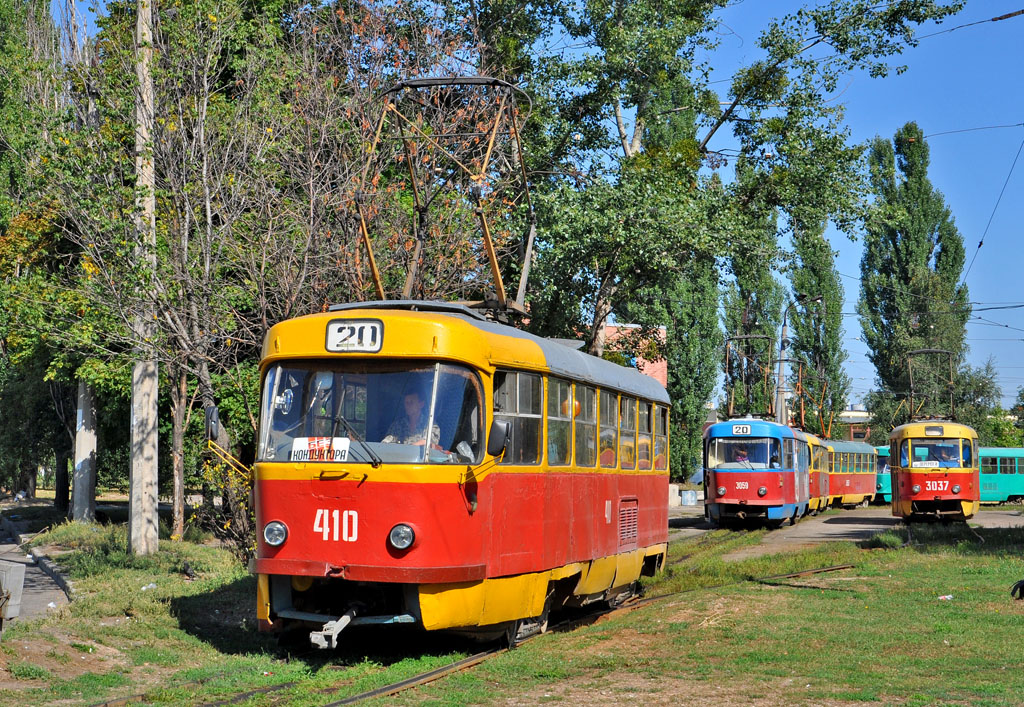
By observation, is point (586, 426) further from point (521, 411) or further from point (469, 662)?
point (469, 662)

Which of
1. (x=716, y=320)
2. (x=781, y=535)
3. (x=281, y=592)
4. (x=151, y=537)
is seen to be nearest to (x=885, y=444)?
(x=716, y=320)

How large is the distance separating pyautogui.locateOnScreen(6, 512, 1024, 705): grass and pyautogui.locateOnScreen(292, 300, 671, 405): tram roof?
2.63 m

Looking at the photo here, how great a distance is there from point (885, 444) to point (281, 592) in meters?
60.2

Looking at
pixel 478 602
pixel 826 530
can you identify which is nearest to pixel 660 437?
pixel 478 602

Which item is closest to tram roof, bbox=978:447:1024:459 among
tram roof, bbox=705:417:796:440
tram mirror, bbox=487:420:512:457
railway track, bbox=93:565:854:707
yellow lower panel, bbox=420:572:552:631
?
tram roof, bbox=705:417:796:440

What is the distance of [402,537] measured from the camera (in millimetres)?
9484

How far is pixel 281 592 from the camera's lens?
10141 millimetres

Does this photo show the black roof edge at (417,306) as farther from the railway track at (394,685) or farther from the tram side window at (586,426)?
the railway track at (394,685)

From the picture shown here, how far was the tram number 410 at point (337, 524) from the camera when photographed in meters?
9.62

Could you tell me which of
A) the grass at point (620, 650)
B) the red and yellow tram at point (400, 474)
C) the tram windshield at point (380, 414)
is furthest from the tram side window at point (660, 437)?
the tram windshield at point (380, 414)

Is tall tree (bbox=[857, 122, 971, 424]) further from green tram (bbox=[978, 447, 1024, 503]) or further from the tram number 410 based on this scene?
the tram number 410

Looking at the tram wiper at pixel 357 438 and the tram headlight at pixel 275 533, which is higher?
the tram wiper at pixel 357 438

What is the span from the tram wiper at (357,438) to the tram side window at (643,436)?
5.69 metres

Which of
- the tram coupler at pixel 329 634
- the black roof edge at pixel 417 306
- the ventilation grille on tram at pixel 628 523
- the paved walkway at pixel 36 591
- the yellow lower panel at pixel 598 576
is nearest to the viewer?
the tram coupler at pixel 329 634
